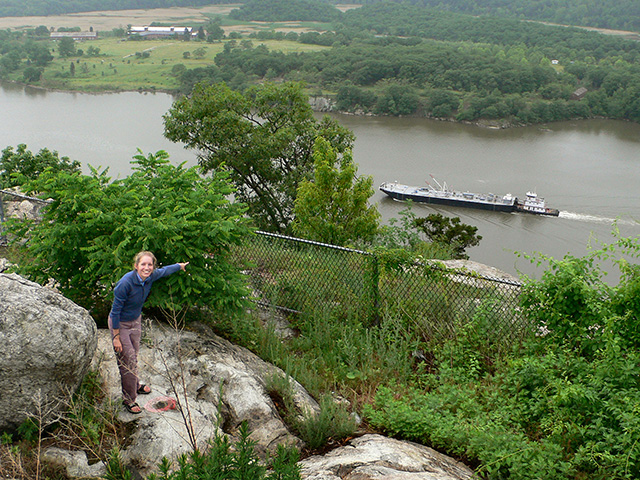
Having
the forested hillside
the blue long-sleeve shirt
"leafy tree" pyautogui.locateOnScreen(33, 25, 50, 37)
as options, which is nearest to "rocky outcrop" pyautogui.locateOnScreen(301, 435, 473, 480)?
the blue long-sleeve shirt

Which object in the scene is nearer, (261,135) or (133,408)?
(133,408)

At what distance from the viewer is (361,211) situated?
44.5ft

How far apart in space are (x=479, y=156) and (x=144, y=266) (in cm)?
4538

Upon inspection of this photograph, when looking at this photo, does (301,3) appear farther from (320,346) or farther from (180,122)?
(320,346)

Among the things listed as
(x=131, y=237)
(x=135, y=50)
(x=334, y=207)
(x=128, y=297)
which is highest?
(x=135, y=50)

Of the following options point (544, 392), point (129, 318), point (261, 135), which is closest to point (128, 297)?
point (129, 318)

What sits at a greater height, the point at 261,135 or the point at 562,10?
the point at 562,10

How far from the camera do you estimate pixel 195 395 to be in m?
4.62

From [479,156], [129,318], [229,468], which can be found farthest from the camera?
[479,156]

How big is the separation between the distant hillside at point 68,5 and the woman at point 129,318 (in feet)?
513

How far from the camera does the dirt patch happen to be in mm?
128125

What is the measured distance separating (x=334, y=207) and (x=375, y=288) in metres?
7.20

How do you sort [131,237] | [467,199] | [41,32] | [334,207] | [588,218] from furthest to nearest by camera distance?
[41,32] < [467,199] < [588,218] < [334,207] < [131,237]

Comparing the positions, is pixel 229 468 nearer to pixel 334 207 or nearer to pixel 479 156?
pixel 334 207
